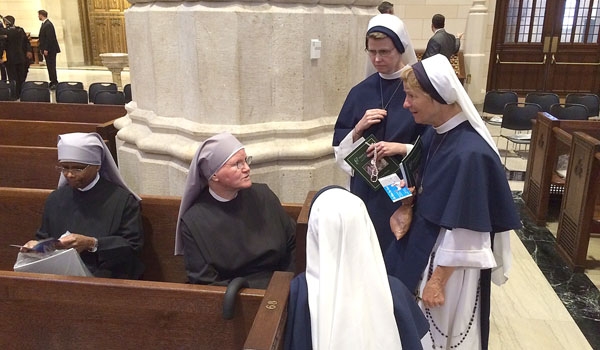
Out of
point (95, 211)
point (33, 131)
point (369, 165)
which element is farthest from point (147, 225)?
point (33, 131)

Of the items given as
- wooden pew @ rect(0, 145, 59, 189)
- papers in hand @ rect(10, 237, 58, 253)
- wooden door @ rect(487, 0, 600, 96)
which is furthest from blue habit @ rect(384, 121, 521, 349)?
wooden door @ rect(487, 0, 600, 96)

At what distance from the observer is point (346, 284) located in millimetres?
1553

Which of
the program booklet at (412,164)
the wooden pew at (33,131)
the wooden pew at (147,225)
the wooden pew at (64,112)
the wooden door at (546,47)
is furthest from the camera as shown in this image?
the wooden door at (546,47)

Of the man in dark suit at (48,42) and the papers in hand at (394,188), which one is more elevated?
the man in dark suit at (48,42)

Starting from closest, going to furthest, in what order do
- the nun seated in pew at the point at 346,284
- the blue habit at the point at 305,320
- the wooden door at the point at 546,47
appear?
the nun seated in pew at the point at 346,284, the blue habit at the point at 305,320, the wooden door at the point at 546,47

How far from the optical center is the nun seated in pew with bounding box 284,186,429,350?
1535mm

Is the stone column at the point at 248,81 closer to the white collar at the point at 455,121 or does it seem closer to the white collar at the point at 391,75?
the white collar at the point at 391,75

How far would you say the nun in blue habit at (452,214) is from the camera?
6.51ft

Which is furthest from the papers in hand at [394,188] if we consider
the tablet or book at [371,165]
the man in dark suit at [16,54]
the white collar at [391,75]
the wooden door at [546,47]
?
the man in dark suit at [16,54]

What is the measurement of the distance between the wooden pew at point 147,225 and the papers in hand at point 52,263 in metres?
0.60

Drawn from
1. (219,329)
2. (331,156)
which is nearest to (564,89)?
(331,156)

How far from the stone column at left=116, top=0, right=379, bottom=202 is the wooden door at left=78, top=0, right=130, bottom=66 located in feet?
45.8

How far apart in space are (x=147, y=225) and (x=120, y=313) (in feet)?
3.23

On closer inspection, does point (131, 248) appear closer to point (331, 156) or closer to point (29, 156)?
point (331, 156)
